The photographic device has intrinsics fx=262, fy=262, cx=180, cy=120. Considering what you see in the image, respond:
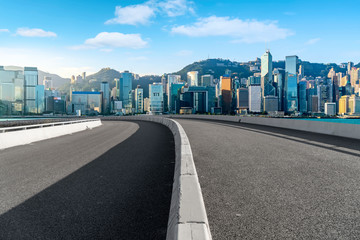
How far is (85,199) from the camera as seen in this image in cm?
480

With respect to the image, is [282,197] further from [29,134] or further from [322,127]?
[322,127]

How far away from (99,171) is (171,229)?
464 centimetres

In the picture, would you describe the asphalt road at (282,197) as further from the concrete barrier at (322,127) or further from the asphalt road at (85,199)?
the concrete barrier at (322,127)

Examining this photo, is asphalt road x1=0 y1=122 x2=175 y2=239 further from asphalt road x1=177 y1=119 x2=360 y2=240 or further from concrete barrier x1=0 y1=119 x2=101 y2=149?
concrete barrier x1=0 y1=119 x2=101 y2=149

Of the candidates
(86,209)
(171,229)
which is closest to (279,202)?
(171,229)

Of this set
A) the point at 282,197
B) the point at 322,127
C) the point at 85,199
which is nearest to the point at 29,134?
the point at 85,199

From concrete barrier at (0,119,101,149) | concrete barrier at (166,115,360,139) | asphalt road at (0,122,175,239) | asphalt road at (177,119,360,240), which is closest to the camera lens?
asphalt road at (177,119,360,240)

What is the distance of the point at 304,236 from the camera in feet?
10.5

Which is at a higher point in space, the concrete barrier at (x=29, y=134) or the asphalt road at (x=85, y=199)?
the concrete barrier at (x=29, y=134)

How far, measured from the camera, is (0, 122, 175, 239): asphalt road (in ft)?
11.5

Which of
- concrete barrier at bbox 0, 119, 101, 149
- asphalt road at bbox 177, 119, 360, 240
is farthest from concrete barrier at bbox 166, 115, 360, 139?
concrete barrier at bbox 0, 119, 101, 149

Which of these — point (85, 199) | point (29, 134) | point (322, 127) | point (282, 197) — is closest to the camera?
point (282, 197)

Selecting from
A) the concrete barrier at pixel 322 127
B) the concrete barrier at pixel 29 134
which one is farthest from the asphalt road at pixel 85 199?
the concrete barrier at pixel 322 127

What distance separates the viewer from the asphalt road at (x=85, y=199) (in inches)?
139
